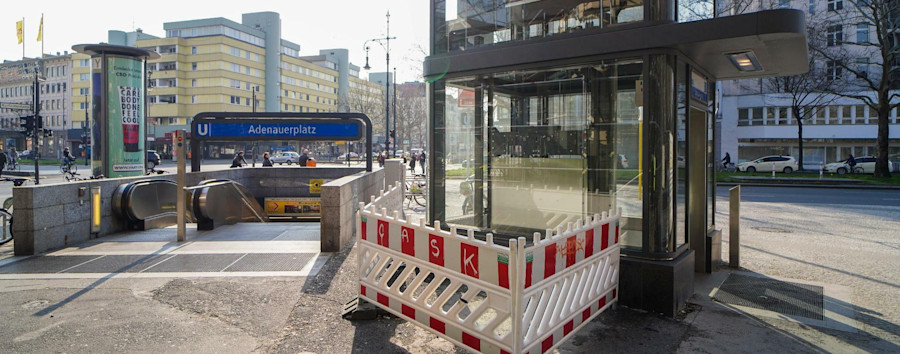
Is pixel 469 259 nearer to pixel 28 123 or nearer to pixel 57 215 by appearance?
pixel 57 215

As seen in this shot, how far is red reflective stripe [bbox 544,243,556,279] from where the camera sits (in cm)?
389

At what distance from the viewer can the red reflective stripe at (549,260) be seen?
3889mm

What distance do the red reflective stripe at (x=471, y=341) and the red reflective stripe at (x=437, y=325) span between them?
0.23 m

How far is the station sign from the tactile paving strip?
5272 mm

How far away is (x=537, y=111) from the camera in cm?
656

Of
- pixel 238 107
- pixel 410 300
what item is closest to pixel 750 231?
pixel 410 300

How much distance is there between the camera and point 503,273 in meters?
3.70

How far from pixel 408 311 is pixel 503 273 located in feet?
4.12

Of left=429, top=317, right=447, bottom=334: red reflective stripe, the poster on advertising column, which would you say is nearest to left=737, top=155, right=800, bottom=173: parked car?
the poster on advertising column

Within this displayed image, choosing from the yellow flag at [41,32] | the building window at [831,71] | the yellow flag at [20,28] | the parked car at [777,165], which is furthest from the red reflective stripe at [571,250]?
the parked car at [777,165]

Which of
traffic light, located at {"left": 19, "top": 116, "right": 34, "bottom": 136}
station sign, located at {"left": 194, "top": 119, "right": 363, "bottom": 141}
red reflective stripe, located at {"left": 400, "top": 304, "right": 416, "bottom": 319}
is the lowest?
red reflective stripe, located at {"left": 400, "top": 304, "right": 416, "bottom": 319}

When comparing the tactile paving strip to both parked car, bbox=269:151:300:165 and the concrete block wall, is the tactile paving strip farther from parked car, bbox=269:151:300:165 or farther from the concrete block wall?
parked car, bbox=269:151:300:165

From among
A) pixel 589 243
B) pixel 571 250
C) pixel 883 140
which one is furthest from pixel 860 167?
pixel 571 250

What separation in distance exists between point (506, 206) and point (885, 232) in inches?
356
